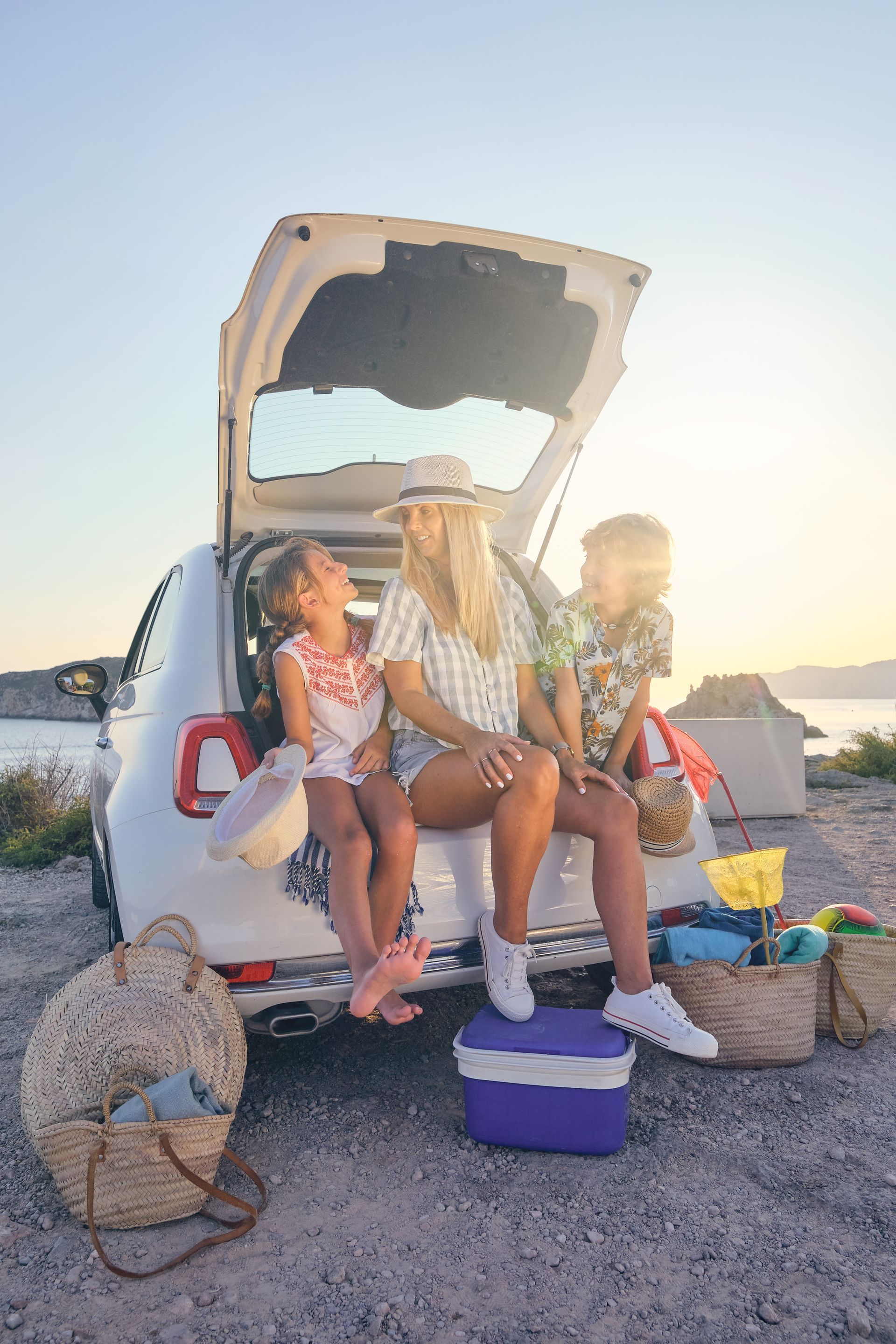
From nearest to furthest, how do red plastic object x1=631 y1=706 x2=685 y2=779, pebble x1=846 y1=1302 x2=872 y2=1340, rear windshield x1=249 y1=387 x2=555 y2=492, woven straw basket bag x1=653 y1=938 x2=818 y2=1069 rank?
pebble x1=846 y1=1302 x2=872 y2=1340
woven straw basket bag x1=653 y1=938 x2=818 y2=1069
red plastic object x1=631 y1=706 x2=685 y2=779
rear windshield x1=249 y1=387 x2=555 y2=492

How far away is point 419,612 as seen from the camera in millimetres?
2654

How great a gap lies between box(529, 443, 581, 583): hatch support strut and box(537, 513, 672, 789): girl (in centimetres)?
60

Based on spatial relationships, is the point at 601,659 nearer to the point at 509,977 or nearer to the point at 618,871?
the point at 618,871

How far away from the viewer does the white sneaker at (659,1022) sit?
7.14ft

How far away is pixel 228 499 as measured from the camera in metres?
2.77

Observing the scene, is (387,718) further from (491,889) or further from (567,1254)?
(567,1254)

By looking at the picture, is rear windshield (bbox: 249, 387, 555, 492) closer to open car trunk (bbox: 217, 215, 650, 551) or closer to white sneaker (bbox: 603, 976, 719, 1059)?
open car trunk (bbox: 217, 215, 650, 551)

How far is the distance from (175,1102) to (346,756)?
0.99 metres

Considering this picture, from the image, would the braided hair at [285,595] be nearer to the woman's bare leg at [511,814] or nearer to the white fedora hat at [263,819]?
the white fedora hat at [263,819]

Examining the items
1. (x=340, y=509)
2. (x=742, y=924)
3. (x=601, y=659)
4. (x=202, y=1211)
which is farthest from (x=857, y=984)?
(x=340, y=509)

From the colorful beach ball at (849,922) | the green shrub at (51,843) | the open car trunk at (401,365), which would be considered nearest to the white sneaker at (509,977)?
the colorful beach ball at (849,922)

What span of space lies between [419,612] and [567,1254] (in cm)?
165

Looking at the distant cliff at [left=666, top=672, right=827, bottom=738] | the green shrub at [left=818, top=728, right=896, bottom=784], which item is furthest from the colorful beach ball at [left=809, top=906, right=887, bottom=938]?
the distant cliff at [left=666, top=672, right=827, bottom=738]

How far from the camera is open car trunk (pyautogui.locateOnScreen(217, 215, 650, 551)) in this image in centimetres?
254
